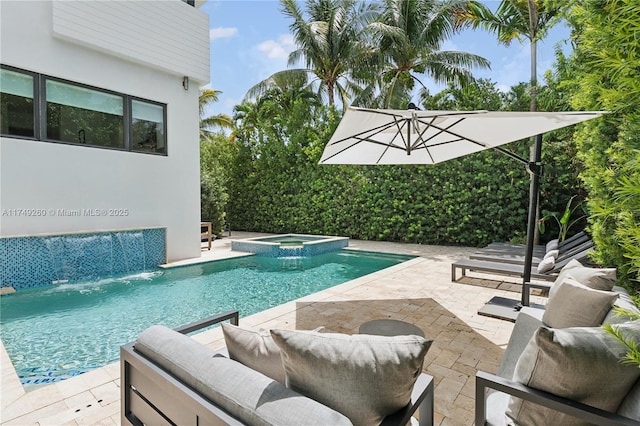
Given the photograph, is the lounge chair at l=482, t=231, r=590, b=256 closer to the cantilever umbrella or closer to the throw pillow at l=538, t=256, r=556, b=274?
the throw pillow at l=538, t=256, r=556, b=274

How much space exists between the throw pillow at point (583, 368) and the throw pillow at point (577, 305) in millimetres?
945

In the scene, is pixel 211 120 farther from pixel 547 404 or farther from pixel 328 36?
pixel 547 404

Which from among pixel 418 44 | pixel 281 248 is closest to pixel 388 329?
pixel 281 248

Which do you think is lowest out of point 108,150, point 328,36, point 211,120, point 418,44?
point 108,150

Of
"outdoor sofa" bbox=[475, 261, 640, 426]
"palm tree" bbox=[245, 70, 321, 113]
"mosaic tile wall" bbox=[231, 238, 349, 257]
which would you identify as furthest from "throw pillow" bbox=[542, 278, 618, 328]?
"palm tree" bbox=[245, 70, 321, 113]

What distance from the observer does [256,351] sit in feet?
5.70

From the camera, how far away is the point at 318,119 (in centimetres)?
1506

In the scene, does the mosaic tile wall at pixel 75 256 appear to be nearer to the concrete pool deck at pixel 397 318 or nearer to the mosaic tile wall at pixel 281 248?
the mosaic tile wall at pixel 281 248

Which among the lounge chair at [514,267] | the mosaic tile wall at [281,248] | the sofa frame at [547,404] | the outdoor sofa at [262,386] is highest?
the outdoor sofa at [262,386]

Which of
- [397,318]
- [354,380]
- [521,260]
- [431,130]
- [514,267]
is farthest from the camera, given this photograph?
[521,260]

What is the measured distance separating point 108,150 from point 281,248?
5.58 metres

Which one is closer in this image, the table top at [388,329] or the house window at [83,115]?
the table top at [388,329]

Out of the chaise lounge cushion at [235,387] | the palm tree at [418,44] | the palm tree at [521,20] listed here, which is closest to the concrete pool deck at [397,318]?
the chaise lounge cushion at [235,387]

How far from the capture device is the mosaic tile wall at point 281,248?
1100 centimetres
